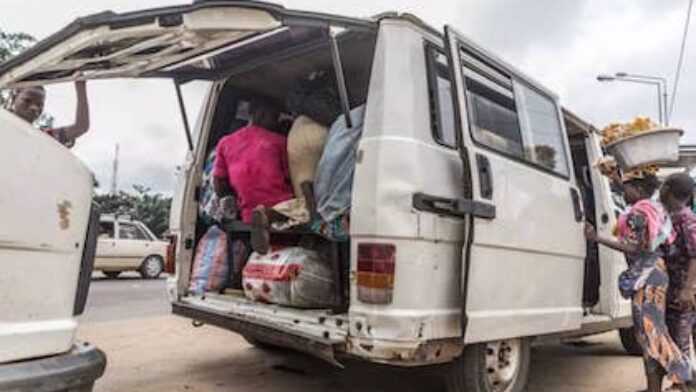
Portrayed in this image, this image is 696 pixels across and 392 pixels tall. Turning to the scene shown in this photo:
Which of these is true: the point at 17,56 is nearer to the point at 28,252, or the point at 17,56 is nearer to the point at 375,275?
Answer: the point at 28,252

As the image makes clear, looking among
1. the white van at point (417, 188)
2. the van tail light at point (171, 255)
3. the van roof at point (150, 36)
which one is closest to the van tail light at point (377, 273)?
the white van at point (417, 188)

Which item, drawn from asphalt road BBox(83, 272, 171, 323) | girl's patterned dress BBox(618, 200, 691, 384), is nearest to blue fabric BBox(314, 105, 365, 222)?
girl's patterned dress BBox(618, 200, 691, 384)

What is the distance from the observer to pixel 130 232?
1605cm

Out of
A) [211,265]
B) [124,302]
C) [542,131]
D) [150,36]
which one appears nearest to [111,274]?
[124,302]

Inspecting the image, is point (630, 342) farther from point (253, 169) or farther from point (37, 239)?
point (37, 239)

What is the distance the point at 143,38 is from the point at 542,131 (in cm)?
281

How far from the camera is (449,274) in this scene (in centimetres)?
311

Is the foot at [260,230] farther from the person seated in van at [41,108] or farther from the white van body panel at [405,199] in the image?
the person seated in van at [41,108]

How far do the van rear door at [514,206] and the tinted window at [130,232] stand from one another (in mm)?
13811

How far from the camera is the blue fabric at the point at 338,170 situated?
3.38m

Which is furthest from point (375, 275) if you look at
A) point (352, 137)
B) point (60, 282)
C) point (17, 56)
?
point (17, 56)

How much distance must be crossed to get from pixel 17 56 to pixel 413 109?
1.87m

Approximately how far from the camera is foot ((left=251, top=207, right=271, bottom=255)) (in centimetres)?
372

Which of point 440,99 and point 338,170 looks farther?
point 338,170
